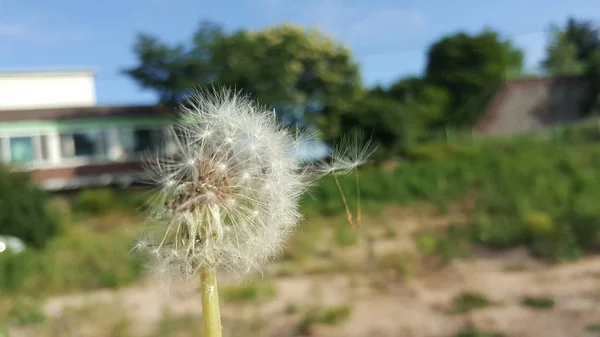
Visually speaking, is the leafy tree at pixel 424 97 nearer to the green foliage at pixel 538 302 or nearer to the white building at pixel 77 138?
the white building at pixel 77 138

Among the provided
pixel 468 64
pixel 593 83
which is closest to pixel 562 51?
pixel 593 83

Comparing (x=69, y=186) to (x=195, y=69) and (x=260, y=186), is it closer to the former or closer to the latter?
(x=195, y=69)

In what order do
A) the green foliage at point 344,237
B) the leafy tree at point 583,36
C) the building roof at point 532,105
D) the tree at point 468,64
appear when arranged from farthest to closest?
the tree at point 468,64 → the building roof at point 532,105 → the green foliage at point 344,237 → the leafy tree at point 583,36

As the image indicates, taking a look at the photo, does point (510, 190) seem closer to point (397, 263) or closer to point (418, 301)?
point (397, 263)

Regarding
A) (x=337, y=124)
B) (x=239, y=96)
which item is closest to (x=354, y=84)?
(x=337, y=124)

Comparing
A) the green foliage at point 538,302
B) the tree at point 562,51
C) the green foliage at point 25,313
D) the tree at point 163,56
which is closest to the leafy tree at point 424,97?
the tree at point 163,56

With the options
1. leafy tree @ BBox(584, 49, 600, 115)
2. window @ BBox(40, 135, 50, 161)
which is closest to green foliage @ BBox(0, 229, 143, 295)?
leafy tree @ BBox(584, 49, 600, 115)
